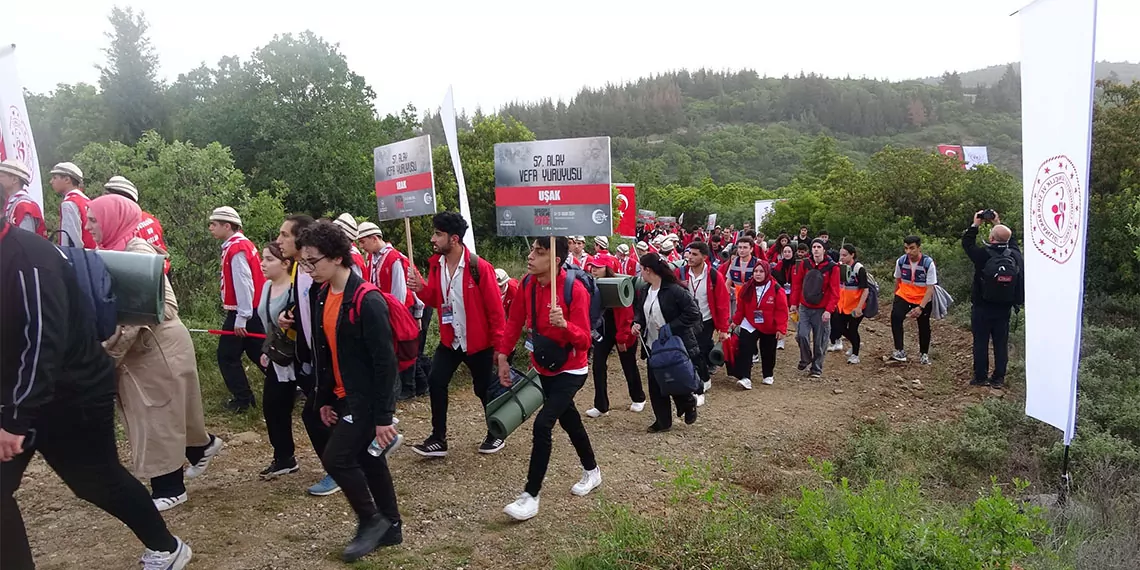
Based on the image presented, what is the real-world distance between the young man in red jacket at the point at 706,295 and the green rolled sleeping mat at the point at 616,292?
1495 mm

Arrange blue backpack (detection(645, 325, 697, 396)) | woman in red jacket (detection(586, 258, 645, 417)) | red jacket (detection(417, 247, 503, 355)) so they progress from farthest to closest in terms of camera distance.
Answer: woman in red jacket (detection(586, 258, 645, 417)), blue backpack (detection(645, 325, 697, 396)), red jacket (detection(417, 247, 503, 355))

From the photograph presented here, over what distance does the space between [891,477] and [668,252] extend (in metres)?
7.01

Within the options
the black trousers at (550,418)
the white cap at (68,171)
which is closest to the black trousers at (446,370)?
the black trousers at (550,418)

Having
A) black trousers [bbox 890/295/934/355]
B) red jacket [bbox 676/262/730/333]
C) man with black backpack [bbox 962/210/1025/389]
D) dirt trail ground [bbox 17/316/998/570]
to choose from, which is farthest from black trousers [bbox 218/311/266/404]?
black trousers [bbox 890/295/934/355]

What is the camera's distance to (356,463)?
3889 mm

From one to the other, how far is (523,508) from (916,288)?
24.8 feet

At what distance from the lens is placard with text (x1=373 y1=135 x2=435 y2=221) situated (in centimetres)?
635

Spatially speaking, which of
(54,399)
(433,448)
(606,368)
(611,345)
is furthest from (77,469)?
(606,368)

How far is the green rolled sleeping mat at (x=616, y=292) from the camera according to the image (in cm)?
636

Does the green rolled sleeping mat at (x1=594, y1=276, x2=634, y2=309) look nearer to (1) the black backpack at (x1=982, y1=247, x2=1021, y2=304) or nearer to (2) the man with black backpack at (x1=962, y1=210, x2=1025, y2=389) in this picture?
(2) the man with black backpack at (x1=962, y1=210, x2=1025, y2=389)

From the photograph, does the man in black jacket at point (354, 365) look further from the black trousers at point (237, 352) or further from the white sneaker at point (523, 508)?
the black trousers at point (237, 352)

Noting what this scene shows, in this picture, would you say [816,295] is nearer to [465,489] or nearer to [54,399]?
[465,489]

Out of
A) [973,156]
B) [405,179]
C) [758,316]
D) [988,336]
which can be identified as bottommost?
[988,336]

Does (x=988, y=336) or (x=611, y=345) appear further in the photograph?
(x=988, y=336)
